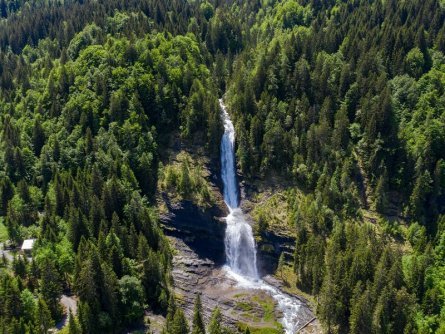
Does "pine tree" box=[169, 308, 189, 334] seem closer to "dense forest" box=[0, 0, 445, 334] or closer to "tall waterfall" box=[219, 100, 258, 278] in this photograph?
"dense forest" box=[0, 0, 445, 334]

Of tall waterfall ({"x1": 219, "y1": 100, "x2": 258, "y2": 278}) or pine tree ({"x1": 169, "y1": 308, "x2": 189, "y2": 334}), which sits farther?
tall waterfall ({"x1": 219, "y1": 100, "x2": 258, "y2": 278})

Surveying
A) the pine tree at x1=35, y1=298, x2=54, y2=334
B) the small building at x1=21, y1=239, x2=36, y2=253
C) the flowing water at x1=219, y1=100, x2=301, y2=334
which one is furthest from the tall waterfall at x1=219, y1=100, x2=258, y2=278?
the pine tree at x1=35, y1=298, x2=54, y2=334

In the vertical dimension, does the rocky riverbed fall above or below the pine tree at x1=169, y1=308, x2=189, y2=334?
below

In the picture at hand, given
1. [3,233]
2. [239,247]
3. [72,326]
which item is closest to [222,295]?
[239,247]

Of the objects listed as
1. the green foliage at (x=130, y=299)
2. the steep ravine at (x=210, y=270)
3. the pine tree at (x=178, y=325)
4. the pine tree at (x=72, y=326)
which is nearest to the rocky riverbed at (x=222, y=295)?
the steep ravine at (x=210, y=270)

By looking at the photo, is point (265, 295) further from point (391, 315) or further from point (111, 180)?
point (111, 180)

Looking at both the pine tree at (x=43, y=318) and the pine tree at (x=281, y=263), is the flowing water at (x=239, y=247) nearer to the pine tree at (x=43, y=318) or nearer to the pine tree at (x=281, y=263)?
the pine tree at (x=281, y=263)

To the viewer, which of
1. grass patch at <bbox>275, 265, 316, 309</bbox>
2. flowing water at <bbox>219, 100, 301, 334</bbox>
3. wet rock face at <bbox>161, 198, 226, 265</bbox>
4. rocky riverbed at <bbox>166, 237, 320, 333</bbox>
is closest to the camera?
rocky riverbed at <bbox>166, 237, 320, 333</bbox>

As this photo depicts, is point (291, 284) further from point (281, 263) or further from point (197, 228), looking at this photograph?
point (197, 228)

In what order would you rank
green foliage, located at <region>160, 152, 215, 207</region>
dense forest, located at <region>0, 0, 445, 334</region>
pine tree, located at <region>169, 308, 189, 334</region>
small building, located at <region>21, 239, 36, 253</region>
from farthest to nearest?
green foliage, located at <region>160, 152, 215, 207</region> → small building, located at <region>21, 239, 36, 253</region> → dense forest, located at <region>0, 0, 445, 334</region> → pine tree, located at <region>169, 308, 189, 334</region>

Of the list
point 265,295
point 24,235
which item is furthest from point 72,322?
point 265,295
